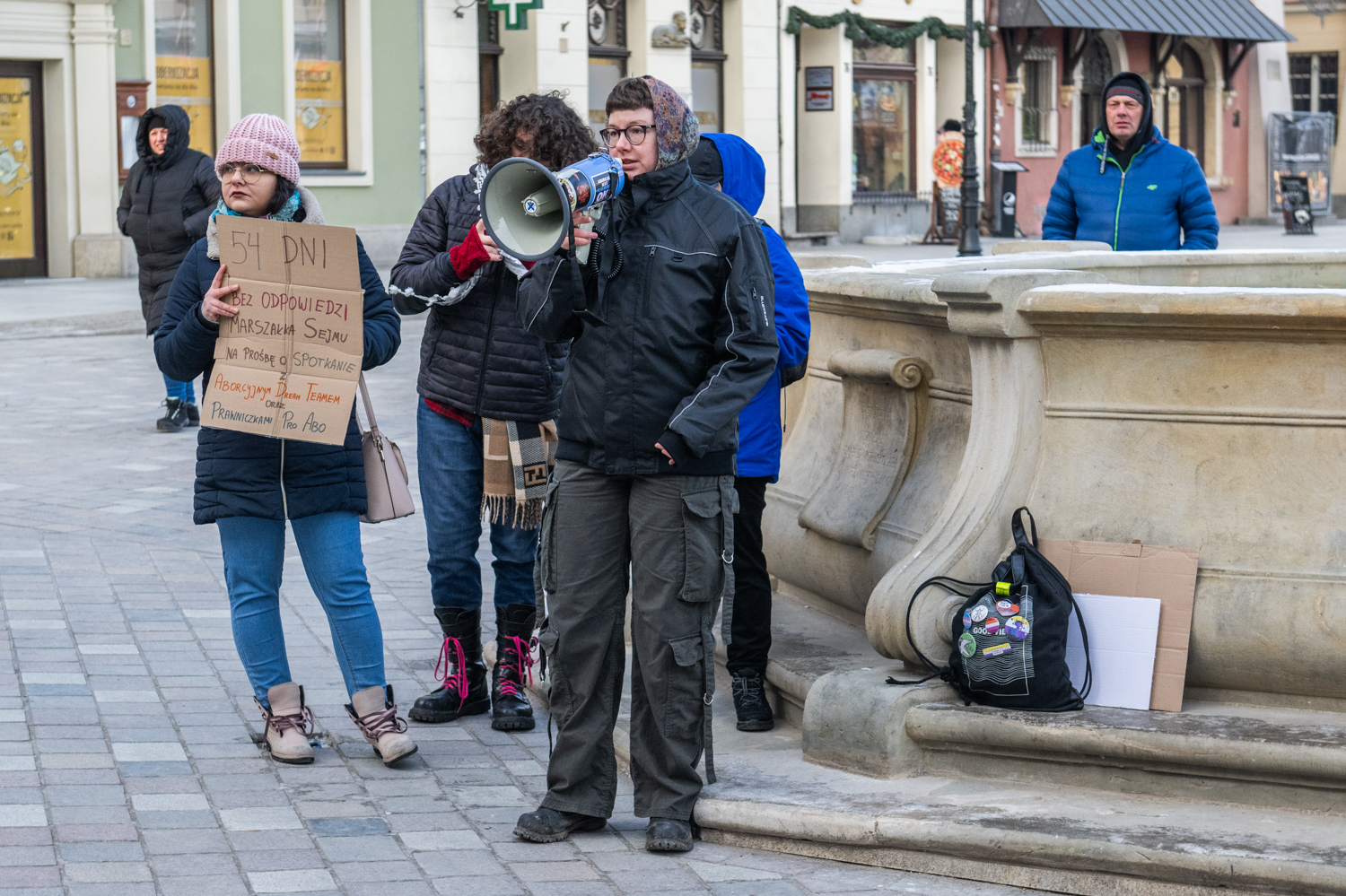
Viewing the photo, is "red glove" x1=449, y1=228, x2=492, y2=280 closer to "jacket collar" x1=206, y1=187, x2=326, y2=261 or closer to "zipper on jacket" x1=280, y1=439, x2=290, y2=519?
"jacket collar" x1=206, y1=187, x2=326, y2=261

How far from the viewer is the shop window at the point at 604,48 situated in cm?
2617

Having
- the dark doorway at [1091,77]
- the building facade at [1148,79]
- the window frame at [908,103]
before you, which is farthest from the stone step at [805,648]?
the dark doorway at [1091,77]

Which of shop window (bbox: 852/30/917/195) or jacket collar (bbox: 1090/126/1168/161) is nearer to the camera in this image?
jacket collar (bbox: 1090/126/1168/161)

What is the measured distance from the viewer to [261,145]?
4727 millimetres

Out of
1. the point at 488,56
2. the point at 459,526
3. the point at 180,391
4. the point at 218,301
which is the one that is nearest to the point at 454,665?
the point at 459,526

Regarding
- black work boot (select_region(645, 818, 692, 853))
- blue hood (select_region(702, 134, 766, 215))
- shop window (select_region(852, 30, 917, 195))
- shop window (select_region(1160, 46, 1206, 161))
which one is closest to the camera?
black work boot (select_region(645, 818, 692, 853))

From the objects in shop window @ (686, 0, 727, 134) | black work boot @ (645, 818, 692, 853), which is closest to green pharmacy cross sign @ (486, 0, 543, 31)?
shop window @ (686, 0, 727, 134)

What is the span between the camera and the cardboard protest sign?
4723mm

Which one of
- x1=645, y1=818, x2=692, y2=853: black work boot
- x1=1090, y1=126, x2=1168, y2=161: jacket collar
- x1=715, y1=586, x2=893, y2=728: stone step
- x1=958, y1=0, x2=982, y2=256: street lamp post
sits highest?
x1=958, y1=0, x2=982, y2=256: street lamp post

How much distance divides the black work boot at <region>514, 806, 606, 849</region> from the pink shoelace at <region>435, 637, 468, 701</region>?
1052 millimetres

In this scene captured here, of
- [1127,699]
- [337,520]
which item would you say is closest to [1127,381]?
[1127,699]

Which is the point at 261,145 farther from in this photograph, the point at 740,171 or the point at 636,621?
the point at 636,621

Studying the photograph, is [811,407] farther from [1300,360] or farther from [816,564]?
[1300,360]

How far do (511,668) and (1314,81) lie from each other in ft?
124
